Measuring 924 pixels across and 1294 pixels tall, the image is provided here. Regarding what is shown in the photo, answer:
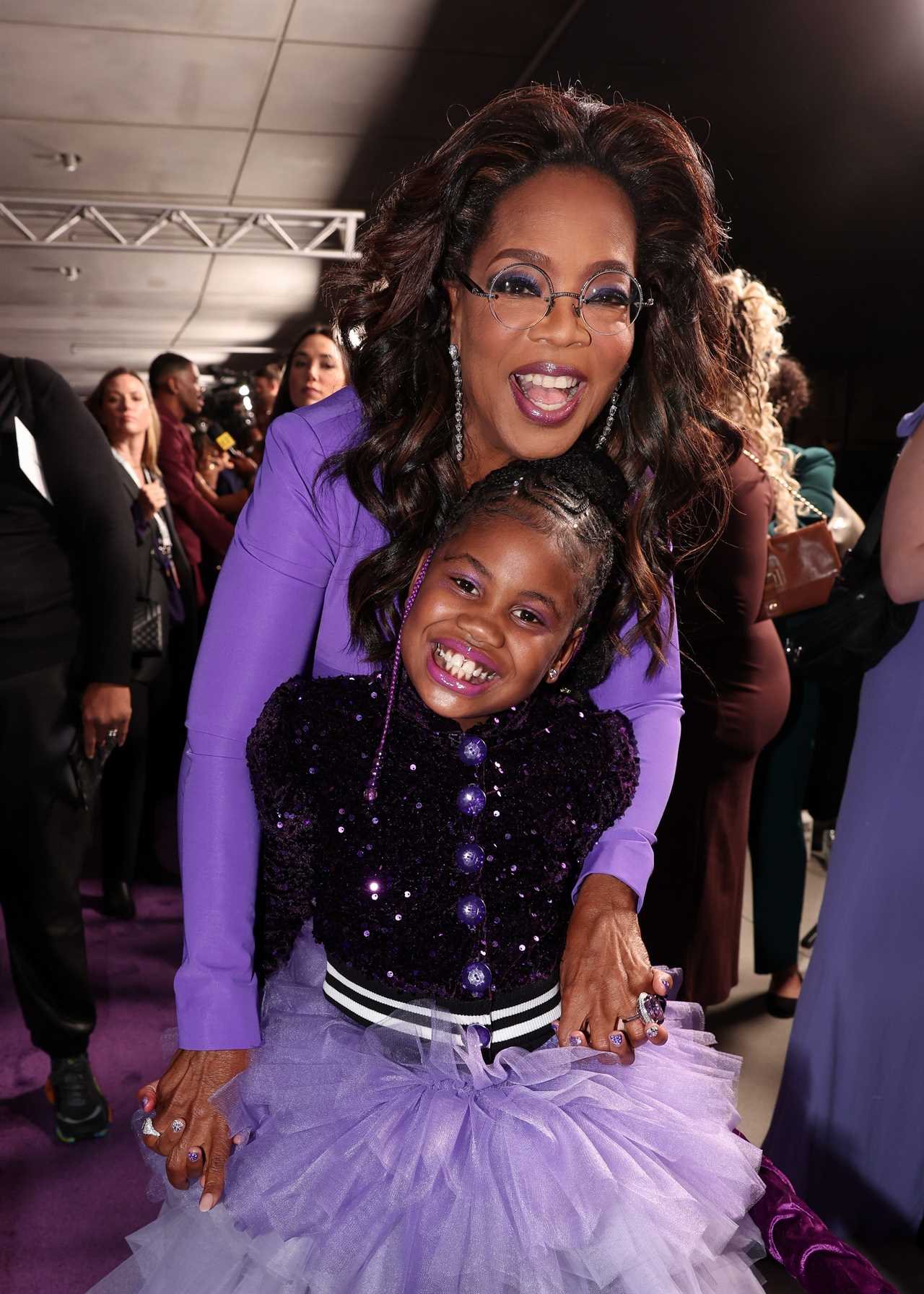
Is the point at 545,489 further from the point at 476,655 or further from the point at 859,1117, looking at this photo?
the point at 859,1117

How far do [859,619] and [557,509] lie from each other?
3.22 ft

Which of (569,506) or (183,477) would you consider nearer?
(569,506)

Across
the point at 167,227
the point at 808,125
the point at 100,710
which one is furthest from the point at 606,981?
the point at 167,227

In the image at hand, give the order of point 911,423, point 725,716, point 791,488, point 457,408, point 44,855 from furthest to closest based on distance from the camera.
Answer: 1. point 791,488
2. point 725,716
3. point 44,855
4. point 911,423
5. point 457,408

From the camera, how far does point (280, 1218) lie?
1027mm

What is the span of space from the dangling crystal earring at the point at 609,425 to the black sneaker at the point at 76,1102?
190cm

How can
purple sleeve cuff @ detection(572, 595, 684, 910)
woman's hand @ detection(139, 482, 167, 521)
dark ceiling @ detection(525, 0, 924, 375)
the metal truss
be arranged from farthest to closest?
the metal truss → dark ceiling @ detection(525, 0, 924, 375) → woman's hand @ detection(139, 482, 167, 521) → purple sleeve cuff @ detection(572, 595, 684, 910)

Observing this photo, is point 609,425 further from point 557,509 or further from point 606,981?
point 606,981

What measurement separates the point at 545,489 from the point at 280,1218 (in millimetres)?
760

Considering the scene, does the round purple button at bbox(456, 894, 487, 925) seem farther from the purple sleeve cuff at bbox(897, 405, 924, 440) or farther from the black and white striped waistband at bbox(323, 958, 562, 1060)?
the purple sleeve cuff at bbox(897, 405, 924, 440)

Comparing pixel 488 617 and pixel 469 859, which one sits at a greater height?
pixel 488 617

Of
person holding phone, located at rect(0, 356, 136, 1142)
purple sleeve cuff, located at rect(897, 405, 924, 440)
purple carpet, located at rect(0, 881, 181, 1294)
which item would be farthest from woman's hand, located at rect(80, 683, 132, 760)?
purple sleeve cuff, located at rect(897, 405, 924, 440)

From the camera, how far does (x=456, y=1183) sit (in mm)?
1031

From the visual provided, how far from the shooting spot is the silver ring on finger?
3.83 ft
